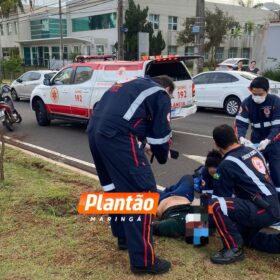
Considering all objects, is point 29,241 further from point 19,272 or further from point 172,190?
point 172,190

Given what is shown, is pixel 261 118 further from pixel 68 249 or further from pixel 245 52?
pixel 245 52

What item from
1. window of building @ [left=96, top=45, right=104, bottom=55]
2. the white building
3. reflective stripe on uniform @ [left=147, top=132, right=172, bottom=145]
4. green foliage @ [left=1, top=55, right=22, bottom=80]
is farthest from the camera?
window of building @ [left=96, top=45, right=104, bottom=55]

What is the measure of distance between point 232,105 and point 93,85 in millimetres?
5067

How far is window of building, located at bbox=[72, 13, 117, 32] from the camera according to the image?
149 ft

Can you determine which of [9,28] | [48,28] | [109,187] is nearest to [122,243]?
[109,187]

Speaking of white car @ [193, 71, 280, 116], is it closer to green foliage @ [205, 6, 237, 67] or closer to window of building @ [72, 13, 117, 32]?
green foliage @ [205, 6, 237, 67]

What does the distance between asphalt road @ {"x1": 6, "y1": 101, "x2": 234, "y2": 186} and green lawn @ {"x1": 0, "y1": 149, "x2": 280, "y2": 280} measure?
6.58 ft

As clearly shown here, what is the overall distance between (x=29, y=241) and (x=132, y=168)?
1.49 metres

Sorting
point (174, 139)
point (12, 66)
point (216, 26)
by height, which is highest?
point (216, 26)

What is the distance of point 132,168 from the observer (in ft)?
10.5

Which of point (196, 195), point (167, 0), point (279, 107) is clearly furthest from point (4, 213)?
point (167, 0)

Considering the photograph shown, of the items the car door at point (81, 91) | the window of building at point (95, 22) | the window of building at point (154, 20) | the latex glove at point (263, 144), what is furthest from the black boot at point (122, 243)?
the window of building at point (154, 20)

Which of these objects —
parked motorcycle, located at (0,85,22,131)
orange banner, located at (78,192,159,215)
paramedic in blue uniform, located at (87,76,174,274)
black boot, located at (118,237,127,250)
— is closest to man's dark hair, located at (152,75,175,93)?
paramedic in blue uniform, located at (87,76,174,274)

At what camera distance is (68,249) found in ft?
12.5
